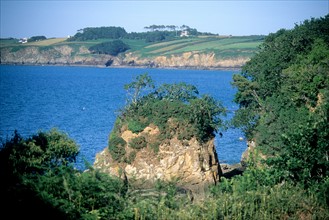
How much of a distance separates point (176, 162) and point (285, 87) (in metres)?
12.5

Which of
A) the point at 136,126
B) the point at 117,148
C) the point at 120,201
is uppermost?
the point at 120,201

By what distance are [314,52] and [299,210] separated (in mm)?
34615

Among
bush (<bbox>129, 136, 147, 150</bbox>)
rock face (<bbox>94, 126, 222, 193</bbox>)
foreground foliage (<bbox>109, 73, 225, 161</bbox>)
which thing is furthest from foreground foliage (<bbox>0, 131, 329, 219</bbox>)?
bush (<bbox>129, 136, 147, 150</bbox>)

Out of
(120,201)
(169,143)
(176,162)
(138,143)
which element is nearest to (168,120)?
(169,143)

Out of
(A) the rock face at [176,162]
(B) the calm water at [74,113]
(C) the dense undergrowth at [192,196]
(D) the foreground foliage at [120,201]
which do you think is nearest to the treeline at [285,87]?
(C) the dense undergrowth at [192,196]

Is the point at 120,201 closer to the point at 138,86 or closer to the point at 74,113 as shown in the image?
the point at 138,86

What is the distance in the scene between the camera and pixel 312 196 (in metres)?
11.0

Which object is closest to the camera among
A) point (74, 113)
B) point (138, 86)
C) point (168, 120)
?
point (168, 120)

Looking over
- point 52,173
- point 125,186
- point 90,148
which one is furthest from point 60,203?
point 90,148

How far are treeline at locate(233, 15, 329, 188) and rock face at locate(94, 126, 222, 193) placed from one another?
16.4 feet

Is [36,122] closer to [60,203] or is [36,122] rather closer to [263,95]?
[263,95]

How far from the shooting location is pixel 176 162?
116ft

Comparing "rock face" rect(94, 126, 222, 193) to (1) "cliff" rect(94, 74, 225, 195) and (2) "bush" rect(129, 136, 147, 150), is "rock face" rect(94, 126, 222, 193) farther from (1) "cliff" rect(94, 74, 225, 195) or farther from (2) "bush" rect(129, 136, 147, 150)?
(2) "bush" rect(129, 136, 147, 150)

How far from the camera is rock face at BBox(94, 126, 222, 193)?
115ft
